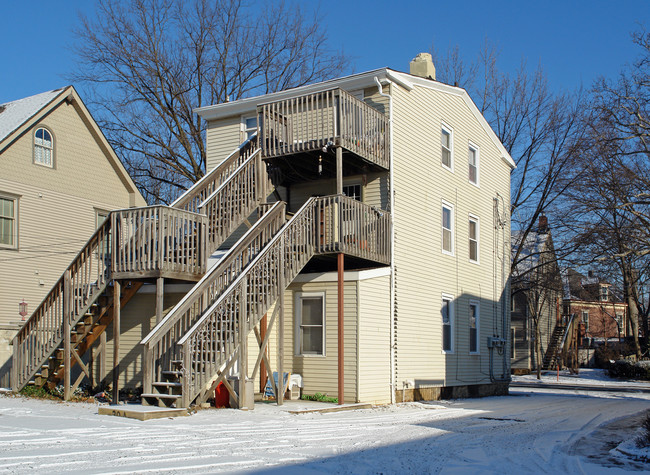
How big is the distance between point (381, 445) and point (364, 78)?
37.2ft

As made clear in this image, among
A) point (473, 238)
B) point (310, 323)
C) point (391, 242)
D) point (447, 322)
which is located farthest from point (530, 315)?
point (310, 323)

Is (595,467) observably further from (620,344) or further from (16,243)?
(620,344)

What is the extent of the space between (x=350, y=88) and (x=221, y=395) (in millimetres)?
9418

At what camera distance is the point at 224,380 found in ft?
45.3

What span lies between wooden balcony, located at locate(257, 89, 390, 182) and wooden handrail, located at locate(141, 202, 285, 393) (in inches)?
80.5

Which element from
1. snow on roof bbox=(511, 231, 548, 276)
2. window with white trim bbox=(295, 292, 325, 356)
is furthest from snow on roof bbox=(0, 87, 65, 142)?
snow on roof bbox=(511, 231, 548, 276)

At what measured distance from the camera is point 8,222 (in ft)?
77.4

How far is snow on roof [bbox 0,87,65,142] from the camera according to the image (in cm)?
2380

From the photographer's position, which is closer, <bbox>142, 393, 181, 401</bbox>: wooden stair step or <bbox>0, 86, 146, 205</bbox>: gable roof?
<bbox>142, 393, 181, 401</bbox>: wooden stair step

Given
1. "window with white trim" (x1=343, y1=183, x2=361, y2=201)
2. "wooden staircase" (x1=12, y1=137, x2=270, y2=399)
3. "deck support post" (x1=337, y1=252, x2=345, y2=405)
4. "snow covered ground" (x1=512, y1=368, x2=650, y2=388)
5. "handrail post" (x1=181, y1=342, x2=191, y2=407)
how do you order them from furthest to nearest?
"snow covered ground" (x1=512, y1=368, x2=650, y2=388) < "window with white trim" (x1=343, y1=183, x2=361, y2=201) < "deck support post" (x1=337, y1=252, x2=345, y2=405) < "wooden staircase" (x1=12, y1=137, x2=270, y2=399) < "handrail post" (x1=181, y1=342, x2=191, y2=407)

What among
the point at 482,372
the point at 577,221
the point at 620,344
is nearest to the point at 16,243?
the point at 482,372

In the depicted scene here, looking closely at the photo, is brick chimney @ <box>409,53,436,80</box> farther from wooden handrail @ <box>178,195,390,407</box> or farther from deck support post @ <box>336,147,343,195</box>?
deck support post @ <box>336,147,343,195</box>

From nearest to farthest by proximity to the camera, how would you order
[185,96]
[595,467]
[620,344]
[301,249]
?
[595,467] → [301,249] → [185,96] → [620,344]

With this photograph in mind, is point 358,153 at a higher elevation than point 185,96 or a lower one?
lower
